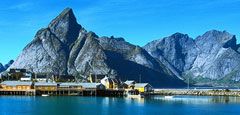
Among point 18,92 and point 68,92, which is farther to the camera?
point 18,92

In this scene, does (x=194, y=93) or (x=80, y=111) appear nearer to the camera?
(x=80, y=111)

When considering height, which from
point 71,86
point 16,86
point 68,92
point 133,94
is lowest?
point 133,94

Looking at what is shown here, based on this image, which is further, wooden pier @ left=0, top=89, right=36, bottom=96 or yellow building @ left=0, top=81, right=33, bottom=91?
yellow building @ left=0, top=81, right=33, bottom=91

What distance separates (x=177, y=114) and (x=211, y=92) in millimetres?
97566

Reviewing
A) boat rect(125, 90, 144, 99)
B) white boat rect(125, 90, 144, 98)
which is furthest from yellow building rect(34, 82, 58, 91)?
white boat rect(125, 90, 144, 98)

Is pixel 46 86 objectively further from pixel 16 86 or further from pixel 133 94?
pixel 133 94

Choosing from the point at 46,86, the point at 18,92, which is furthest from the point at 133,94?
the point at 18,92

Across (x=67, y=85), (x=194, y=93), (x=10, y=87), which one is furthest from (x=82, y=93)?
(x=194, y=93)

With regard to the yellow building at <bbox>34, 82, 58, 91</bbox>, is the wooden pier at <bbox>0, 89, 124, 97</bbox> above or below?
below

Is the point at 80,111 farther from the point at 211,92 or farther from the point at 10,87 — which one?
the point at 211,92

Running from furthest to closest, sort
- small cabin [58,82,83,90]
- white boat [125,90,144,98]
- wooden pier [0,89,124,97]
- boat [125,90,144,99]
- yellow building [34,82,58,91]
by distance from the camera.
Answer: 1. small cabin [58,82,83,90]
2. yellow building [34,82,58,91]
3. wooden pier [0,89,124,97]
4. white boat [125,90,144,98]
5. boat [125,90,144,99]

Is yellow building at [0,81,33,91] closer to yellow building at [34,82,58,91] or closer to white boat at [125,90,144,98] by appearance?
yellow building at [34,82,58,91]

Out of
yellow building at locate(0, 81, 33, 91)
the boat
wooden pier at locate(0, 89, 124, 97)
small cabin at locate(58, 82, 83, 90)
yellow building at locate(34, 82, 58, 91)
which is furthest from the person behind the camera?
yellow building at locate(0, 81, 33, 91)

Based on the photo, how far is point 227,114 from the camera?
96.9 metres
